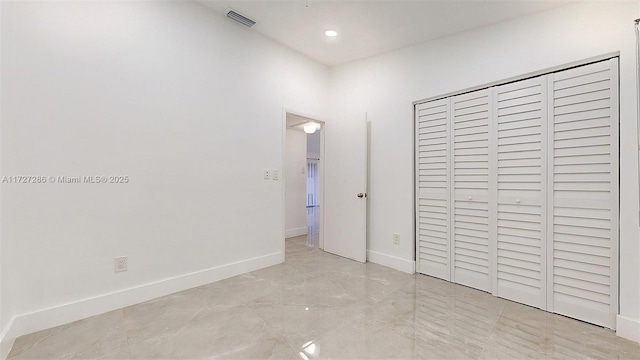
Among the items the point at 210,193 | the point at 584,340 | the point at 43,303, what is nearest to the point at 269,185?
the point at 210,193

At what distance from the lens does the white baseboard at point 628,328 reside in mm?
1790

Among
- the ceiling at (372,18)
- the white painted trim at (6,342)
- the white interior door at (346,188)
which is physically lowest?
the white painted trim at (6,342)

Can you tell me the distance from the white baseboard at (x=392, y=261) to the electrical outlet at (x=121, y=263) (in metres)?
2.56

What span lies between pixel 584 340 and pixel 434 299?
95cm

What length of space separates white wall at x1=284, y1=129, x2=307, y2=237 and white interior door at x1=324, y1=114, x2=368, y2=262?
1.22 meters

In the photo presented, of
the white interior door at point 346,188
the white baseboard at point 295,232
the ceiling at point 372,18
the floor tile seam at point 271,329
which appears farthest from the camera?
the white baseboard at point 295,232

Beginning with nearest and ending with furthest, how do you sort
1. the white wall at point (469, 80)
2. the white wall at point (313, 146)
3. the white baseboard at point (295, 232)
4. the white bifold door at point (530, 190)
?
the white wall at point (469, 80) < the white bifold door at point (530, 190) < the white baseboard at point (295, 232) < the white wall at point (313, 146)

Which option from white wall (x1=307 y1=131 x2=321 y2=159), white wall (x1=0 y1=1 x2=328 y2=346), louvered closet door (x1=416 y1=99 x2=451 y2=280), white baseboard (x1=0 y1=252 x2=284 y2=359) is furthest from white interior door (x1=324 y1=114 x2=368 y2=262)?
white wall (x1=307 y1=131 x2=321 y2=159)

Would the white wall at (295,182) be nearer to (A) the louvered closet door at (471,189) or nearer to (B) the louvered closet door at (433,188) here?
(B) the louvered closet door at (433,188)

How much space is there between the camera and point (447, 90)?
281 cm

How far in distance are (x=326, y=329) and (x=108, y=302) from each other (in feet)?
5.58

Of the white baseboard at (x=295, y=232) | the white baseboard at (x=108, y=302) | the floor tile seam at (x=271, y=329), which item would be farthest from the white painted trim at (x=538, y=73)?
the white baseboard at (x=295, y=232)

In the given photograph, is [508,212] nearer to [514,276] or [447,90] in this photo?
[514,276]

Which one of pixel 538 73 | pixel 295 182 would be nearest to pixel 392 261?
pixel 538 73
